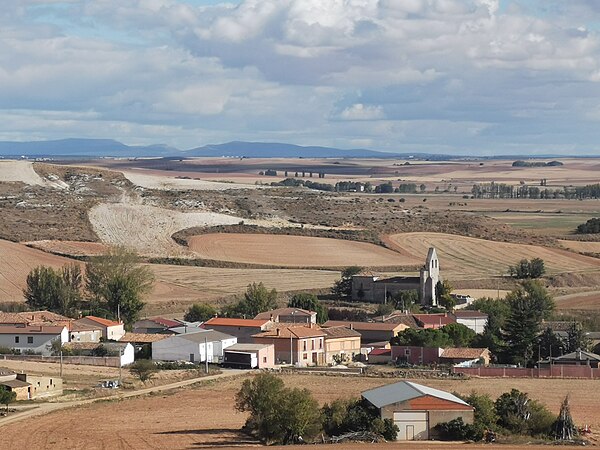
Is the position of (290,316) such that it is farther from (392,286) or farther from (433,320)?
(392,286)

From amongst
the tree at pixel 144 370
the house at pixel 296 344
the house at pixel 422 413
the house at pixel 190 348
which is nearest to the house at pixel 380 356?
the house at pixel 296 344

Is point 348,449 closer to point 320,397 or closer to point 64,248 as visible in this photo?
point 320,397

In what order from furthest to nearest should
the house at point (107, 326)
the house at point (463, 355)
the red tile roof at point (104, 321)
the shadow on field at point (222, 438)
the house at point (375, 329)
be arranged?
the house at point (375, 329) < the red tile roof at point (104, 321) < the house at point (107, 326) < the house at point (463, 355) < the shadow on field at point (222, 438)

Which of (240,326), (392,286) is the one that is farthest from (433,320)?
(392,286)

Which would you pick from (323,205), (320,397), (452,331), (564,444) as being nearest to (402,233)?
(323,205)

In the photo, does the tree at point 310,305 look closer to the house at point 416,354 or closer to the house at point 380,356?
the house at point 380,356

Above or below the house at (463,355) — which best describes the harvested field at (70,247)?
above

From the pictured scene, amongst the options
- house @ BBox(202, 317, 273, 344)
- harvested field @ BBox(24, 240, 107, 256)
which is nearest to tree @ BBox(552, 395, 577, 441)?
house @ BBox(202, 317, 273, 344)
